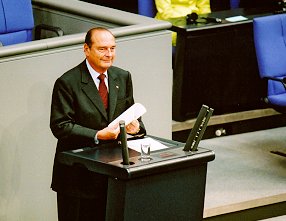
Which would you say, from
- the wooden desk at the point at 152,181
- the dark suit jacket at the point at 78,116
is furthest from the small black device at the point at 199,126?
the dark suit jacket at the point at 78,116

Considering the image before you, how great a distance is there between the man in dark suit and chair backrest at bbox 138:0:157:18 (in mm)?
2248

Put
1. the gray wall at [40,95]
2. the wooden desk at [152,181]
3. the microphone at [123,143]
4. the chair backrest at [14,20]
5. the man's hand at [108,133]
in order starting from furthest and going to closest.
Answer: the chair backrest at [14,20] < the gray wall at [40,95] < the man's hand at [108,133] < the wooden desk at [152,181] < the microphone at [123,143]

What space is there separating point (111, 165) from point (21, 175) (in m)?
1.08

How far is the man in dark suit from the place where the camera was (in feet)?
12.8

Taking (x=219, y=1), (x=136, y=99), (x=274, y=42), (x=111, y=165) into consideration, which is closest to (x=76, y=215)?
(x=111, y=165)

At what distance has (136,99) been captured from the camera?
499 centimetres

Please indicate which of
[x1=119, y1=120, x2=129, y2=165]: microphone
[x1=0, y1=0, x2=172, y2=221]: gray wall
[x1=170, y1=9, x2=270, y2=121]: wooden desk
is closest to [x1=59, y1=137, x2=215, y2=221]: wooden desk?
[x1=119, y1=120, x2=129, y2=165]: microphone

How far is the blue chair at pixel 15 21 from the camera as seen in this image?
5562 mm

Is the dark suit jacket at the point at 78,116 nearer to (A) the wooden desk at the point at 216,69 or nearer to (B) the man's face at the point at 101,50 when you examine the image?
(B) the man's face at the point at 101,50

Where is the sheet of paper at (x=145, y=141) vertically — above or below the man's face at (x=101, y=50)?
below

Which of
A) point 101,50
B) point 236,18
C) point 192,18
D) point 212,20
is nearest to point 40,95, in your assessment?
point 101,50

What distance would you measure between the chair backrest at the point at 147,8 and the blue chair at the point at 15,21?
2.70 ft

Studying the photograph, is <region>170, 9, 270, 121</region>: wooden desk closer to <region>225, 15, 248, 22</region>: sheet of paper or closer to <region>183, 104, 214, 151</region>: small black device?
<region>225, 15, 248, 22</region>: sheet of paper

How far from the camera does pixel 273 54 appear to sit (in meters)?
5.72
